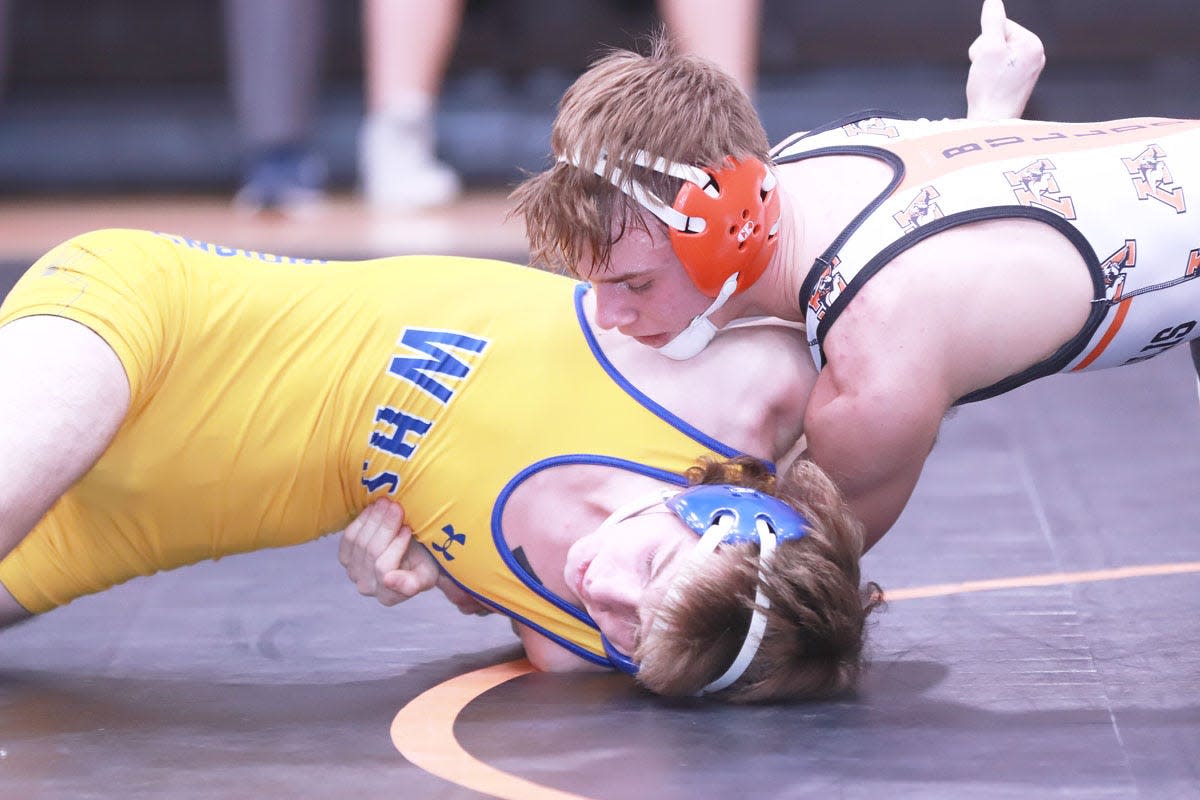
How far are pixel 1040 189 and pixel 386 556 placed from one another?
111cm

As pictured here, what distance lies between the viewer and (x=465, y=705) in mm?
2545

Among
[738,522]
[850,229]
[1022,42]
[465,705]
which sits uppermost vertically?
[1022,42]

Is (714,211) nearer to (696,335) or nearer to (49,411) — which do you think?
(696,335)

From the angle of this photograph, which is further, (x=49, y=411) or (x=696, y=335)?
(x=696, y=335)

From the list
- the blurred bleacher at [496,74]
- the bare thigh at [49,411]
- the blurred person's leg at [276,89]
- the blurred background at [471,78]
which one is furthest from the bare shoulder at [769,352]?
the blurred bleacher at [496,74]

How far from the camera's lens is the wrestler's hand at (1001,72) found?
9.81ft

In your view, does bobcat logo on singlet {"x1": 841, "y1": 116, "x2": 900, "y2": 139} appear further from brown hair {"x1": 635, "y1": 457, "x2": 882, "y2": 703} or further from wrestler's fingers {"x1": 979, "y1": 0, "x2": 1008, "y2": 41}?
brown hair {"x1": 635, "y1": 457, "x2": 882, "y2": 703}

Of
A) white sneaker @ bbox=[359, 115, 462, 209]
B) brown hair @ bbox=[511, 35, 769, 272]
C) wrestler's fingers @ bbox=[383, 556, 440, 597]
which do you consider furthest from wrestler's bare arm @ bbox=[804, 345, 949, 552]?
white sneaker @ bbox=[359, 115, 462, 209]

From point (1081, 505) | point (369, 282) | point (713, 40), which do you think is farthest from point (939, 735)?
point (713, 40)

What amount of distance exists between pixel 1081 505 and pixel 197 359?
183 centimetres

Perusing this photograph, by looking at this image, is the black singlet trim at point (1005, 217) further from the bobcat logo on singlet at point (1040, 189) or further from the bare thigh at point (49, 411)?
the bare thigh at point (49, 411)

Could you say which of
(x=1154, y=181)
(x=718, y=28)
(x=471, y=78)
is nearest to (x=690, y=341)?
(x=1154, y=181)

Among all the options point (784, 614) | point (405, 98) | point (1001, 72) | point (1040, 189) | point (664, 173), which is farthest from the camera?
point (405, 98)

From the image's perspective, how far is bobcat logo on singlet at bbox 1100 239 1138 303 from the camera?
102 inches
